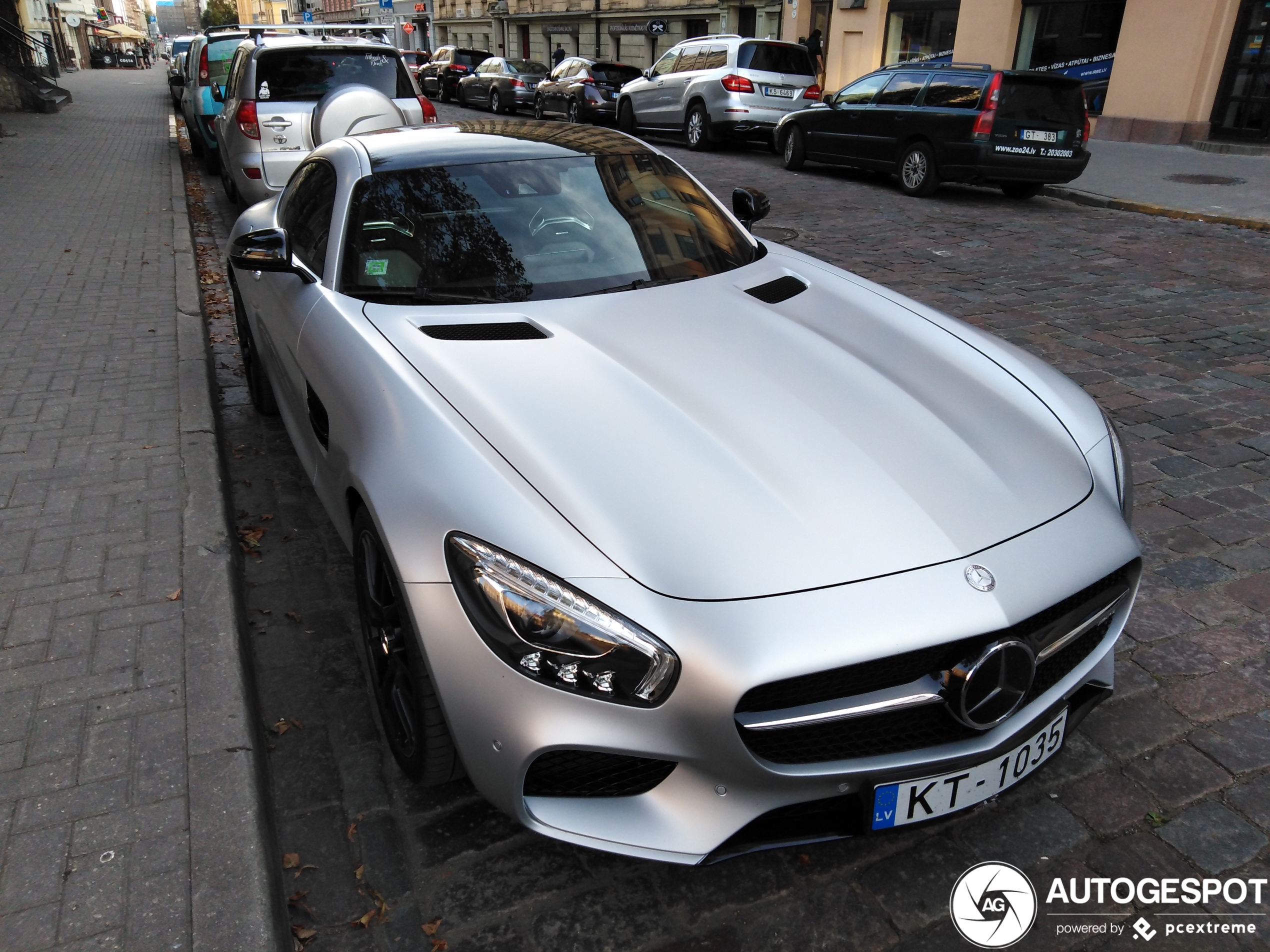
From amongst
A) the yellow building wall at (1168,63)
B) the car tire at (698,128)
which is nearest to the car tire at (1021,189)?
the car tire at (698,128)

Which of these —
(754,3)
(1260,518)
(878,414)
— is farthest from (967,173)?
(754,3)

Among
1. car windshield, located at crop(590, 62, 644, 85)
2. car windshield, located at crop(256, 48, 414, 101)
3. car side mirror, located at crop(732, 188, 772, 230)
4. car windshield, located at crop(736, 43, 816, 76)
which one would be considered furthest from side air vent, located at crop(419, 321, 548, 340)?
car windshield, located at crop(590, 62, 644, 85)

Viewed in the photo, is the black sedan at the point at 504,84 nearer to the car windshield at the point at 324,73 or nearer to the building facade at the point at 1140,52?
the building facade at the point at 1140,52

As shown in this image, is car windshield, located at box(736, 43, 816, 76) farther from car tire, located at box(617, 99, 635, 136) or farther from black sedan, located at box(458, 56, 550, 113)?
black sedan, located at box(458, 56, 550, 113)

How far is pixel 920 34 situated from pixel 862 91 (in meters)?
10.8

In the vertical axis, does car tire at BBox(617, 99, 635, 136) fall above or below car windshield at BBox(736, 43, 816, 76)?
below

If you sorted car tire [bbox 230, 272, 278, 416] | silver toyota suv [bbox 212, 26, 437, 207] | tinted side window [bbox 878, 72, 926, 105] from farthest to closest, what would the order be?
tinted side window [bbox 878, 72, 926, 105], silver toyota suv [bbox 212, 26, 437, 207], car tire [bbox 230, 272, 278, 416]

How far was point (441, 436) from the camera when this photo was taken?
2.34 meters

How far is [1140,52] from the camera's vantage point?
16.3 meters

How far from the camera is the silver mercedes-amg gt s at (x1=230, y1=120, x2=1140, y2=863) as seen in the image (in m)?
1.91

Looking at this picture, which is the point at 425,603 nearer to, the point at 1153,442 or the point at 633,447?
the point at 633,447

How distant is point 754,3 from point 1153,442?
2751 centimetres
